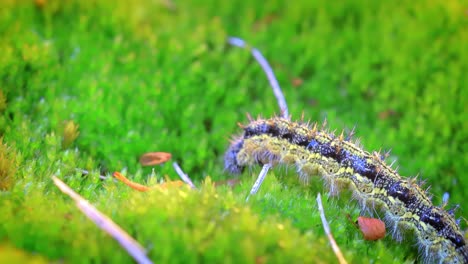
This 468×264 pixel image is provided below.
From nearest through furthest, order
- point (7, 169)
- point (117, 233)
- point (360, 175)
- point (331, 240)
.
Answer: point (117, 233)
point (331, 240)
point (7, 169)
point (360, 175)

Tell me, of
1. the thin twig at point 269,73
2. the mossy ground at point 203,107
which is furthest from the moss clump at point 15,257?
the thin twig at point 269,73

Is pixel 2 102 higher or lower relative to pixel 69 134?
higher

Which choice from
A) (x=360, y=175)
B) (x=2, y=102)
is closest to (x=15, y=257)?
(x=2, y=102)

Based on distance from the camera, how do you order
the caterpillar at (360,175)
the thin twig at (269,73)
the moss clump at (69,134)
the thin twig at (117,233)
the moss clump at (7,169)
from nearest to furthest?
the thin twig at (117,233), the moss clump at (7,169), the caterpillar at (360,175), the moss clump at (69,134), the thin twig at (269,73)

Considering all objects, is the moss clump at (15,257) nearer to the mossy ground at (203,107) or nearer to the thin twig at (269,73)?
the mossy ground at (203,107)

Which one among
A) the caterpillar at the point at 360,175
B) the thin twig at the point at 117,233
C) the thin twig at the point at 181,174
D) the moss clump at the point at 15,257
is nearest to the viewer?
the moss clump at the point at 15,257

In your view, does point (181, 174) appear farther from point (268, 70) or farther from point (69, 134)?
point (268, 70)

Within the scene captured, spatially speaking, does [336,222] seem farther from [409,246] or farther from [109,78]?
[109,78]
